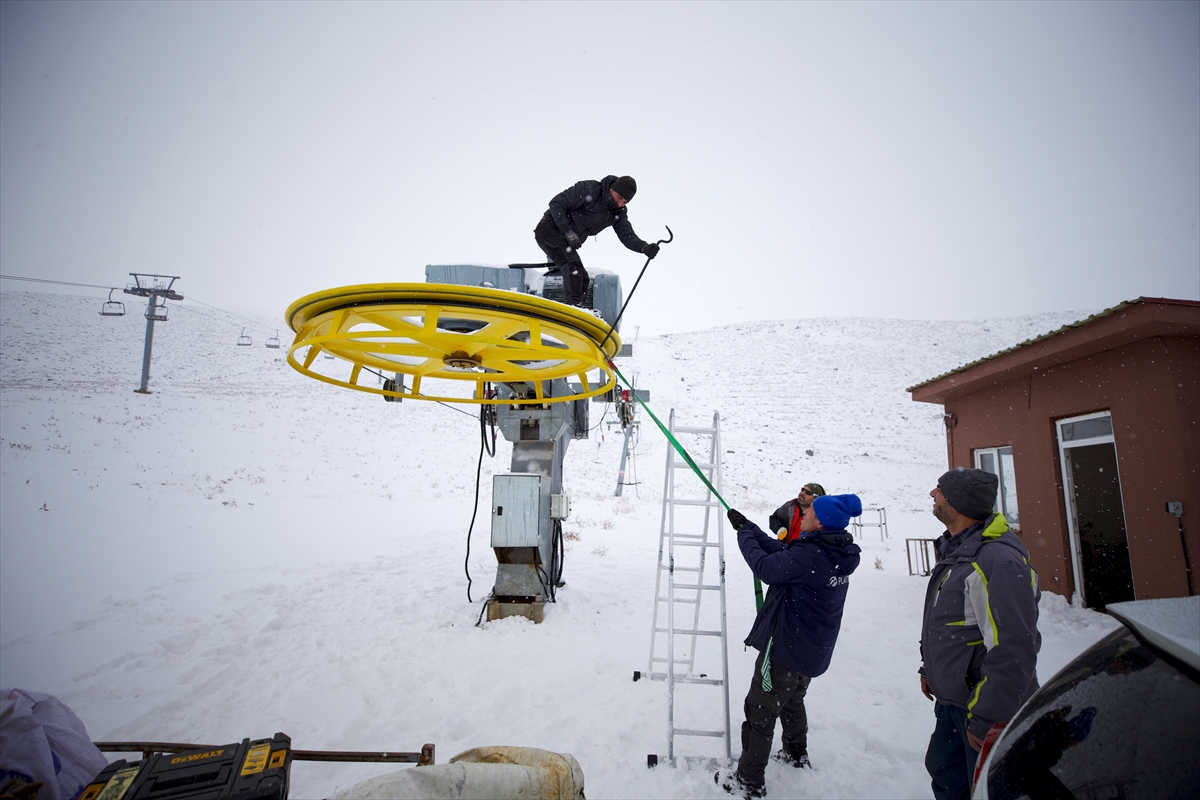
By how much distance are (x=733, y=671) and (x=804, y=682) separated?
1.94 metres

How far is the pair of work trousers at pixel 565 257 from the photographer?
5164 mm

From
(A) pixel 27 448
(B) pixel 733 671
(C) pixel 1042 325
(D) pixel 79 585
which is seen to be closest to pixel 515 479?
(B) pixel 733 671

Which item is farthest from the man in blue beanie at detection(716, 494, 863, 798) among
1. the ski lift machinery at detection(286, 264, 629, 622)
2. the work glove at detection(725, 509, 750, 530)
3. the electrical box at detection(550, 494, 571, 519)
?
the electrical box at detection(550, 494, 571, 519)

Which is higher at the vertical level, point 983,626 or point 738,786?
point 983,626

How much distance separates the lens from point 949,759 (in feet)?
9.25

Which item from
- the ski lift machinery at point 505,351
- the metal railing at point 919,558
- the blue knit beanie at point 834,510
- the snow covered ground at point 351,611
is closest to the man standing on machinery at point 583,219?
the ski lift machinery at point 505,351

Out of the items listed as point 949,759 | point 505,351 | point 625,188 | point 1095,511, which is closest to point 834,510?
point 949,759

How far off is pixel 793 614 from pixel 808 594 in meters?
0.17

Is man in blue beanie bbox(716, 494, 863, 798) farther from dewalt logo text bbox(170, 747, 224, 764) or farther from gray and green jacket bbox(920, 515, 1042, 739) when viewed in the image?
dewalt logo text bbox(170, 747, 224, 764)

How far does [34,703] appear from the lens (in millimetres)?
2199

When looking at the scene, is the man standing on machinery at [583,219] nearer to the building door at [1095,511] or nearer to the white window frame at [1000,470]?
the building door at [1095,511]

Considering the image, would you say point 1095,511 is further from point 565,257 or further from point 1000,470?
point 565,257

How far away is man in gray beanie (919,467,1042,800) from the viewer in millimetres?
2359

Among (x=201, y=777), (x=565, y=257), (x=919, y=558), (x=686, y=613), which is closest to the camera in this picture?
(x=201, y=777)
